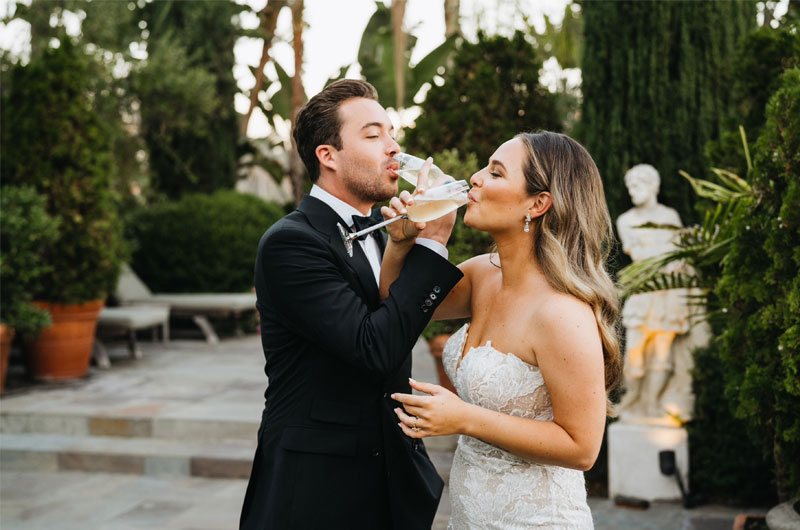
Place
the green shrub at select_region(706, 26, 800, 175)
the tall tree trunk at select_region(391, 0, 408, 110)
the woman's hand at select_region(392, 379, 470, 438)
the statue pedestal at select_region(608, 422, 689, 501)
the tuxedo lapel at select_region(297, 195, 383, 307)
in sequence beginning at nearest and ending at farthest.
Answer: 1. the woman's hand at select_region(392, 379, 470, 438)
2. the tuxedo lapel at select_region(297, 195, 383, 307)
3. the green shrub at select_region(706, 26, 800, 175)
4. the statue pedestal at select_region(608, 422, 689, 501)
5. the tall tree trunk at select_region(391, 0, 408, 110)

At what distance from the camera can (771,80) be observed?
4.43 meters

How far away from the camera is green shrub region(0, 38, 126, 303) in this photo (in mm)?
7512

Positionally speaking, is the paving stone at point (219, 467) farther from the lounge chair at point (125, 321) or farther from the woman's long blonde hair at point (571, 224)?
the woman's long blonde hair at point (571, 224)

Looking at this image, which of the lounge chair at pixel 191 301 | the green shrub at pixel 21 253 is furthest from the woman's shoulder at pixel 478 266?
the lounge chair at pixel 191 301

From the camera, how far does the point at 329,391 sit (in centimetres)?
209

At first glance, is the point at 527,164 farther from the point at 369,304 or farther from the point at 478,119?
the point at 478,119

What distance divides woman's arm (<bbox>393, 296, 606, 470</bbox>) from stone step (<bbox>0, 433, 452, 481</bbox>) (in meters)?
3.79

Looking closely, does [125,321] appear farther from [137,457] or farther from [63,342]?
[137,457]

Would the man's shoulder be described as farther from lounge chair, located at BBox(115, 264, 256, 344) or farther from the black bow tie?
lounge chair, located at BBox(115, 264, 256, 344)

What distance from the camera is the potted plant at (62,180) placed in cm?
751

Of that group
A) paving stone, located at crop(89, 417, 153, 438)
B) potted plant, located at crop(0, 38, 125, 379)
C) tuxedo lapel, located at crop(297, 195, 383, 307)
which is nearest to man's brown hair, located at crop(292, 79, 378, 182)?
tuxedo lapel, located at crop(297, 195, 383, 307)

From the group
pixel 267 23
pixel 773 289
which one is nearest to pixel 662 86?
pixel 773 289

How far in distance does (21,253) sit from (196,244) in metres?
4.18

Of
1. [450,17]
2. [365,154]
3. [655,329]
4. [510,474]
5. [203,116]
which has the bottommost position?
[655,329]
